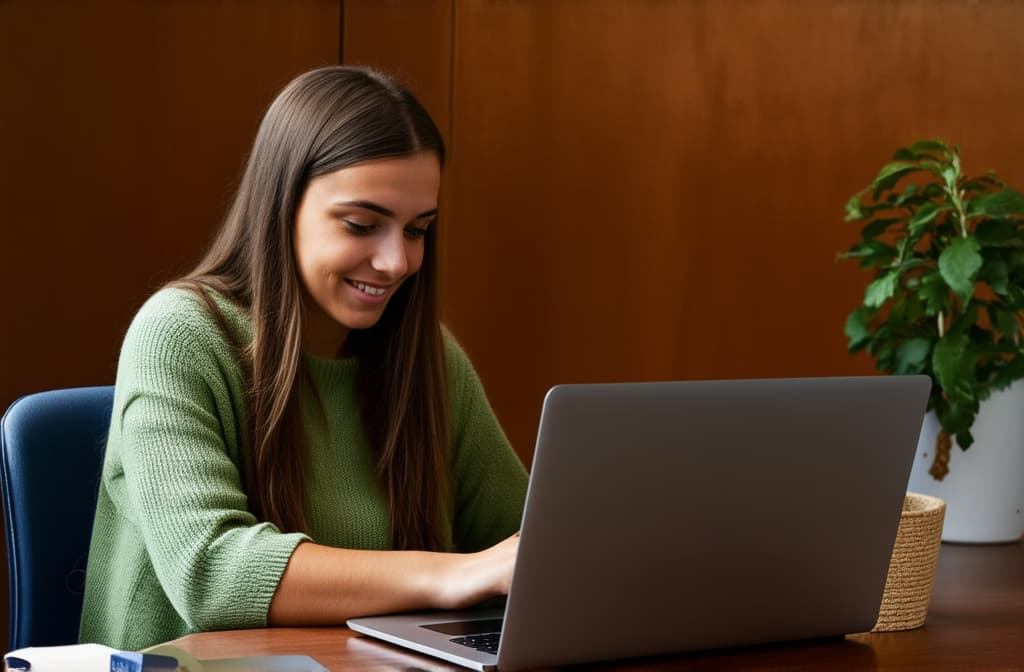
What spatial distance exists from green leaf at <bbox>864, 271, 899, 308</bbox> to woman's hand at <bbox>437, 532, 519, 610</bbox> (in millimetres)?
1152

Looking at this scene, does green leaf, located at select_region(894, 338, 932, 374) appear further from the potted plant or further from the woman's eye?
the woman's eye

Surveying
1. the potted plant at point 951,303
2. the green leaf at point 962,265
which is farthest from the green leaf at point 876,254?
the green leaf at point 962,265

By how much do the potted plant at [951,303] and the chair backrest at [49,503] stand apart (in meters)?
1.28

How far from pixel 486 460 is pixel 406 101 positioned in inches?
19.9

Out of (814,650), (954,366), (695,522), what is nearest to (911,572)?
(814,650)

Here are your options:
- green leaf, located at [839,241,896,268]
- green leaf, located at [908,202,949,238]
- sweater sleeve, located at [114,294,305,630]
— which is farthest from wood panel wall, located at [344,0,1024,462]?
sweater sleeve, located at [114,294,305,630]

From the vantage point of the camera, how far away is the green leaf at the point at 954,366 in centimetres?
210

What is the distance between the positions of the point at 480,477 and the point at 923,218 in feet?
2.97

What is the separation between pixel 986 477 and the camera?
6.95 ft

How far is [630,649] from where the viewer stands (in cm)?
116

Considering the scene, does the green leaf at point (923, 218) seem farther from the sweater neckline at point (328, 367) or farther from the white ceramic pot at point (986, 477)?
Answer: the sweater neckline at point (328, 367)

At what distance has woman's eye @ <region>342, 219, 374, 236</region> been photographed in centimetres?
155

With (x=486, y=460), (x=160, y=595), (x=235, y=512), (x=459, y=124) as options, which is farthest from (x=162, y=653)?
(x=459, y=124)

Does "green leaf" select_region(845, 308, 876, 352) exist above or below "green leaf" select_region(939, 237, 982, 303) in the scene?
below
